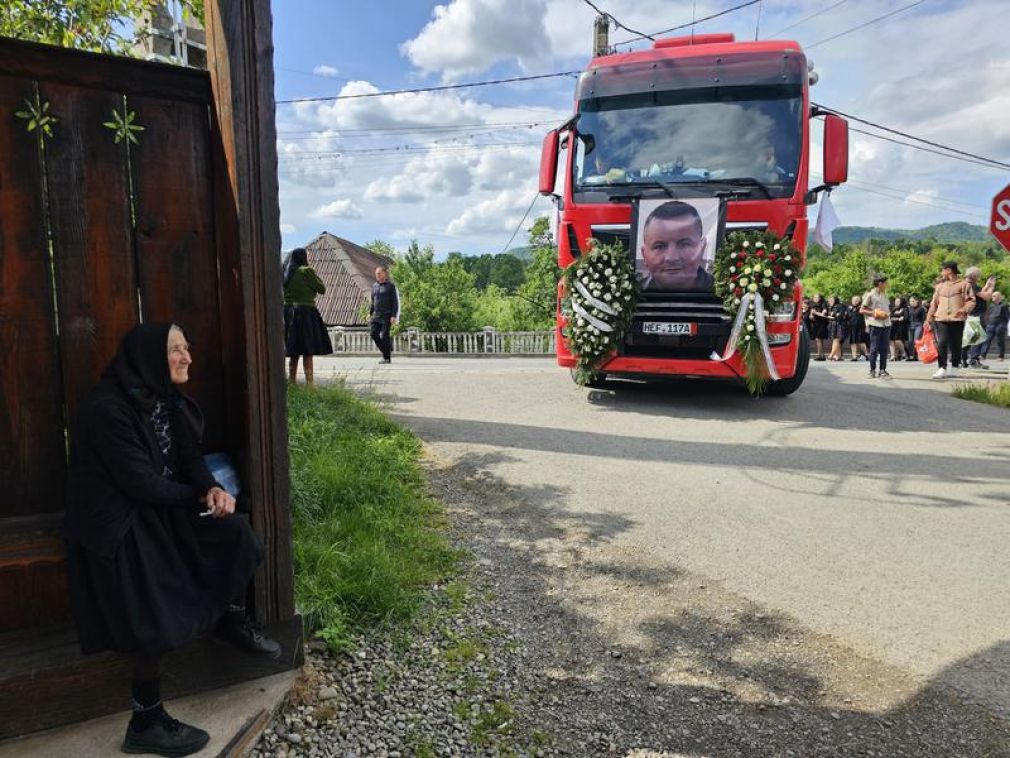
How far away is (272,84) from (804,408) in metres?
7.20

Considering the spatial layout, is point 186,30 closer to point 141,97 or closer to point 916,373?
point 141,97

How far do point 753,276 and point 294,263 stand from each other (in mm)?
4899

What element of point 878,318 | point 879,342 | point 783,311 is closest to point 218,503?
point 783,311

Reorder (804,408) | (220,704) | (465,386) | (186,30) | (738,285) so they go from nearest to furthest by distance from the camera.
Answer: (220,704)
(186,30)
(738,285)
(804,408)
(465,386)

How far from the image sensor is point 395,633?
108 inches

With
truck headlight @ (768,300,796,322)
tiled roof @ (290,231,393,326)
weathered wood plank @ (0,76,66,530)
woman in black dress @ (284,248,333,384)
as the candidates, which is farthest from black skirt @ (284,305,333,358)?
tiled roof @ (290,231,393,326)

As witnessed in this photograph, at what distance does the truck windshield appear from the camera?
6.73m

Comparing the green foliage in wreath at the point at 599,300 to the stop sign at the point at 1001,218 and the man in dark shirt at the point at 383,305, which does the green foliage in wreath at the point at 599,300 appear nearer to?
the stop sign at the point at 1001,218

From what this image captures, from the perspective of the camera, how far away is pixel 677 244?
6.84 m

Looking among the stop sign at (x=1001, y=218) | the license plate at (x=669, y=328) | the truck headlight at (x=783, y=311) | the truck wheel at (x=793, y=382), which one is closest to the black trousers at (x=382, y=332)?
the license plate at (x=669, y=328)

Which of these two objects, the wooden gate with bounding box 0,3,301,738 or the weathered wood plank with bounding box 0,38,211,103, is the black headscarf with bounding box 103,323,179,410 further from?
the weathered wood plank with bounding box 0,38,211,103

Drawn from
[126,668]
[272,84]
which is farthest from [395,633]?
[272,84]

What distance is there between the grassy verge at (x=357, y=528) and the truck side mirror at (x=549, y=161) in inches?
143

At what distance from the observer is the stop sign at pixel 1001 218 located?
747 centimetres
